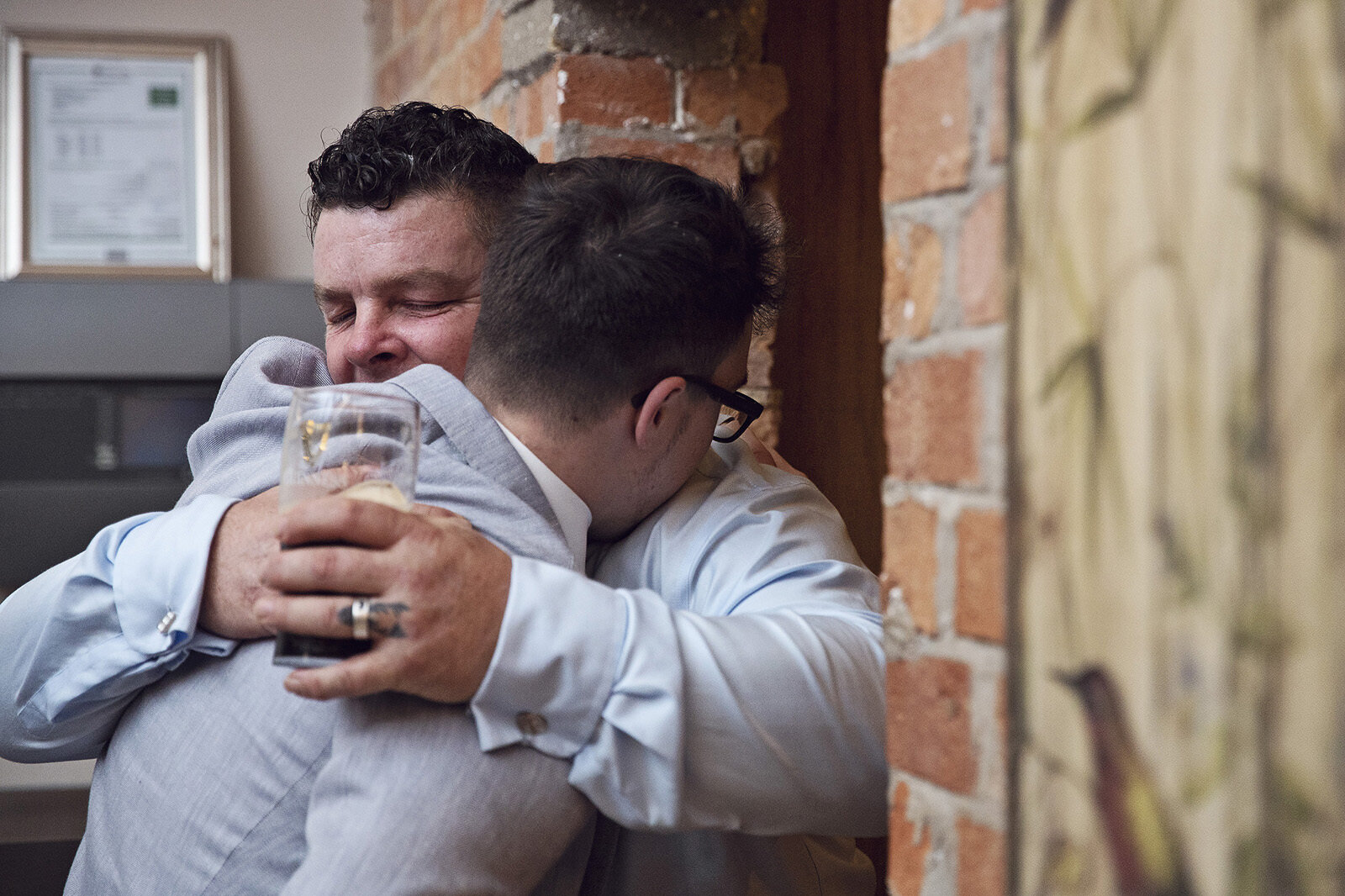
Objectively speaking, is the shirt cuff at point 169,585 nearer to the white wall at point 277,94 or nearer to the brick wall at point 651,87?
the brick wall at point 651,87

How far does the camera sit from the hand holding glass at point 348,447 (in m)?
0.87

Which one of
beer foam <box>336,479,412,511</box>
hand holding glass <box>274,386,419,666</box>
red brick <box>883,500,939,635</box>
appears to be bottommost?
red brick <box>883,500,939,635</box>

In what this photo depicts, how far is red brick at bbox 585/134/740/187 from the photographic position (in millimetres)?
1702

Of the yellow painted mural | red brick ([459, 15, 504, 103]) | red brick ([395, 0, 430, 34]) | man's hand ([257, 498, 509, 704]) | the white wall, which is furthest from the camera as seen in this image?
the white wall

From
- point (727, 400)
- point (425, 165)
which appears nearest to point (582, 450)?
point (727, 400)

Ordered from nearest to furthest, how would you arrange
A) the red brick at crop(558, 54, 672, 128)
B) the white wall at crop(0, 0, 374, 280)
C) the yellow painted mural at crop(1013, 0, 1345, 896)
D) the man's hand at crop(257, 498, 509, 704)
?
the yellow painted mural at crop(1013, 0, 1345, 896) < the man's hand at crop(257, 498, 509, 704) < the red brick at crop(558, 54, 672, 128) < the white wall at crop(0, 0, 374, 280)

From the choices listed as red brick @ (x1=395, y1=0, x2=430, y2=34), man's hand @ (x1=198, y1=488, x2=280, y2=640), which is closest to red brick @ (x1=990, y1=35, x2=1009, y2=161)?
man's hand @ (x1=198, y1=488, x2=280, y2=640)

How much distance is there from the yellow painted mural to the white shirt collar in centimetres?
52

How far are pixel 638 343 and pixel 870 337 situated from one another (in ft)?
3.27

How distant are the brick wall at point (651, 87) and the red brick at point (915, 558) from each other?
1018 mm

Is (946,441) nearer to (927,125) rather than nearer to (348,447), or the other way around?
(927,125)

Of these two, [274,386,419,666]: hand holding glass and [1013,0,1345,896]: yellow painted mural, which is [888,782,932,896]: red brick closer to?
[1013,0,1345,896]: yellow painted mural

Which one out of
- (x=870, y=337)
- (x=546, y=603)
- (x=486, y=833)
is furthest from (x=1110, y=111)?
(x=870, y=337)

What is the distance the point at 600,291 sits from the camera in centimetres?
107
